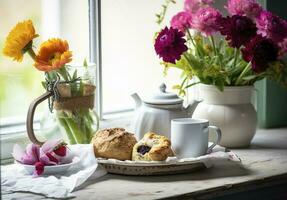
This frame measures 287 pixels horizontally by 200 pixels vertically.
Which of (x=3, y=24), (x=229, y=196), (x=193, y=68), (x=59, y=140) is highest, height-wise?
(x=3, y=24)

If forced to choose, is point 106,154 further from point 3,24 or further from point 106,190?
point 3,24

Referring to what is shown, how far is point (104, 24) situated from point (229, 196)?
80 centimetres

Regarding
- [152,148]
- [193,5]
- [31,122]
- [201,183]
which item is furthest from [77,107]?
[193,5]

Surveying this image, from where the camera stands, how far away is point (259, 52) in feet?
6.47

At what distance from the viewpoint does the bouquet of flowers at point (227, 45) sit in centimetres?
197

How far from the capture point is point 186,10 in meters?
2.13

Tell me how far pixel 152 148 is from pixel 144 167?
0.06 metres

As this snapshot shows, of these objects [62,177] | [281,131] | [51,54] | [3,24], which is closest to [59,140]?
[62,177]

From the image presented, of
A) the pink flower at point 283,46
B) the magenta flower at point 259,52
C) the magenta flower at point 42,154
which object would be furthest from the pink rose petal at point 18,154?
the pink flower at point 283,46

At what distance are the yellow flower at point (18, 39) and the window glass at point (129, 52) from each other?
465 millimetres

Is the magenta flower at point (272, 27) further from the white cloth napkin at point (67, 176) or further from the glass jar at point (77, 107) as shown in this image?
the glass jar at point (77, 107)

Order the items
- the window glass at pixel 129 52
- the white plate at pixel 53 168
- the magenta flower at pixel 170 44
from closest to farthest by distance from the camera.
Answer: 1. the white plate at pixel 53 168
2. the magenta flower at pixel 170 44
3. the window glass at pixel 129 52

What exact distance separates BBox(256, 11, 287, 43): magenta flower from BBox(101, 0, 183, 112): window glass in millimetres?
445

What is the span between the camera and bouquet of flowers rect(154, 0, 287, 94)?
77.6 inches
